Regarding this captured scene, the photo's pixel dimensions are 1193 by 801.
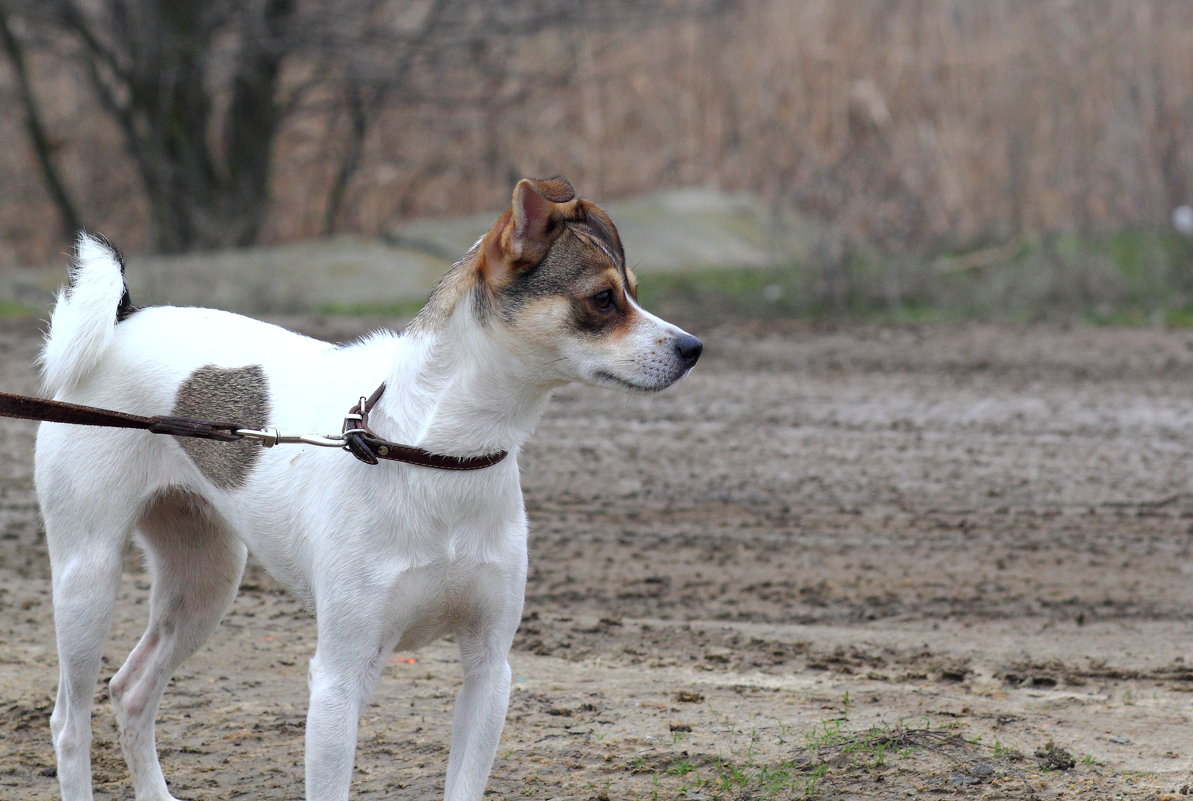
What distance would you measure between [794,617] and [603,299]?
2.84 m

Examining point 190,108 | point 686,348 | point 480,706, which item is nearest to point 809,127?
point 190,108

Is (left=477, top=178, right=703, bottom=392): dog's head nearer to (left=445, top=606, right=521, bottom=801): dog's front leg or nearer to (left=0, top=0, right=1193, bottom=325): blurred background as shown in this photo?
(left=445, top=606, right=521, bottom=801): dog's front leg

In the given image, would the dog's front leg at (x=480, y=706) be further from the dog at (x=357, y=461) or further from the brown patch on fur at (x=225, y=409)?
the brown patch on fur at (x=225, y=409)

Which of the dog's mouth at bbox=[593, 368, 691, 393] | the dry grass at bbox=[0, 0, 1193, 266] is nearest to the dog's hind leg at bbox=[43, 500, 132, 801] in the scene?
the dog's mouth at bbox=[593, 368, 691, 393]

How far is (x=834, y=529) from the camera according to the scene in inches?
272

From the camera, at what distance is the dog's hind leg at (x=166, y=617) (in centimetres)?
417

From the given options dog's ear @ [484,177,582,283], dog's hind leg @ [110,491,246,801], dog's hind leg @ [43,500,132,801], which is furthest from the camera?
dog's hind leg @ [110,491,246,801]

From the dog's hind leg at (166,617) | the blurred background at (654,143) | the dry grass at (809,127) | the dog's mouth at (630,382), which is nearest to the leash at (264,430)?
the dog's mouth at (630,382)

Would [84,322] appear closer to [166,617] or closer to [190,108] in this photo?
[166,617]

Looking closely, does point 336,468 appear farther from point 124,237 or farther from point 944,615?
point 124,237

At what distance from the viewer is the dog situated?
3.37 m

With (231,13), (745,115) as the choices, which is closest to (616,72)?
(745,115)

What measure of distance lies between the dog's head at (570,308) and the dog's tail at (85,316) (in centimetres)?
118

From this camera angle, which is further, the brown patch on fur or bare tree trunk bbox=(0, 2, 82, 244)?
bare tree trunk bbox=(0, 2, 82, 244)
